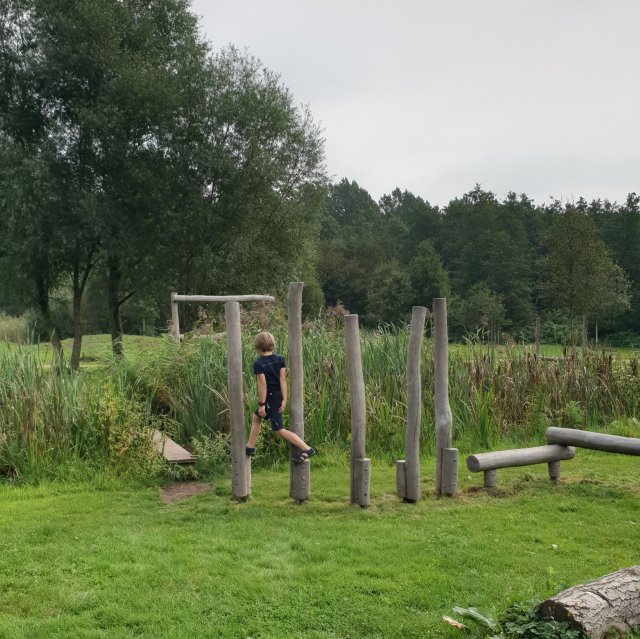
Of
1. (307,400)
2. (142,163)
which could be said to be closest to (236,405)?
(307,400)

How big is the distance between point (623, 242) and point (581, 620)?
51.7 m

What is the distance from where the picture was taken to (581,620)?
129 inches

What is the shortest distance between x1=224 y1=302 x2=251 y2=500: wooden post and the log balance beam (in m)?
2.25

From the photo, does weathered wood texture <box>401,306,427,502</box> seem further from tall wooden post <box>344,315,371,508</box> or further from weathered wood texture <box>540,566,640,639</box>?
weathered wood texture <box>540,566,640,639</box>

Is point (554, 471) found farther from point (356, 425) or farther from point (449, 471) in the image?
point (356, 425)

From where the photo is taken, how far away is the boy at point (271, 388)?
600 centimetres

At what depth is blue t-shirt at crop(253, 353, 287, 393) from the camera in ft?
19.6

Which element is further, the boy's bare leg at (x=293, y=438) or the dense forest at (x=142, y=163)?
the dense forest at (x=142, y=163)

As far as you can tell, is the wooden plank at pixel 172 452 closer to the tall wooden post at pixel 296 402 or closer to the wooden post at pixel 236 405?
the wooden post at pixel 236 405

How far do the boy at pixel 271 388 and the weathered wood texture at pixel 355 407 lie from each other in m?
0.43

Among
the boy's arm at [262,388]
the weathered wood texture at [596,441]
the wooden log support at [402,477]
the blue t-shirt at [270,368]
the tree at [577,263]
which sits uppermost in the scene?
the tree at [577,263]

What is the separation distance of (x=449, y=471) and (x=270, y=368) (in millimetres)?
2071

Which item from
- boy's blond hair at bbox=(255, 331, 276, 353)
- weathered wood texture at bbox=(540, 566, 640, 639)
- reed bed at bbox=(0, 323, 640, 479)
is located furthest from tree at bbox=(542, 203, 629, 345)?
weathered wood texture at bbox=(540, 566, 640, 639)

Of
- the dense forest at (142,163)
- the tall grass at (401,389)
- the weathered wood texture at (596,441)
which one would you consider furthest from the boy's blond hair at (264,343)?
the dense forest at (142,163)
